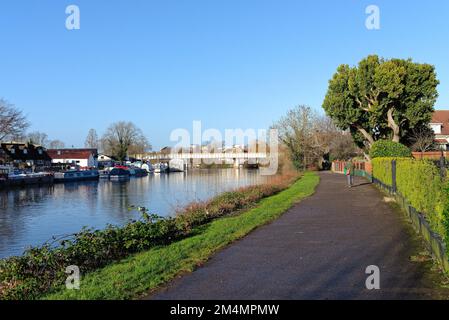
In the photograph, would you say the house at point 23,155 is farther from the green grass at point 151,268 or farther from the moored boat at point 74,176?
the green grass at point 151,268

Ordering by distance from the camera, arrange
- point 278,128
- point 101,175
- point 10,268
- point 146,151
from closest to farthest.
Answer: point 10,268 → point 278,128 → point 101,175 → point 146,151

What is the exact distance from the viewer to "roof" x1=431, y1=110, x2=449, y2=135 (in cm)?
6491

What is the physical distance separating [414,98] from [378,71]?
4.23 metres

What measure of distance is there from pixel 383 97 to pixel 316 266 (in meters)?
37.6

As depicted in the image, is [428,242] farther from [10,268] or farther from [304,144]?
[304,144]

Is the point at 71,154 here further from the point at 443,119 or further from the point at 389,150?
the point at 389,150

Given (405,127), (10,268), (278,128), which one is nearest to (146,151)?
(278,128)

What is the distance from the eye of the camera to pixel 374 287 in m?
6.73

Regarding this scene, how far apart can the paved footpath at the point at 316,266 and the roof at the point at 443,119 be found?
190ft

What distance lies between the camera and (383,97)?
42312 mm

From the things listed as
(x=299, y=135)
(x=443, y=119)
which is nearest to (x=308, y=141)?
(x=299, y=135)

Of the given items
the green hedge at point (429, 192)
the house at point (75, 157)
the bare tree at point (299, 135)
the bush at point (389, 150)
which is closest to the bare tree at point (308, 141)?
the bare tree at point (299, 135)

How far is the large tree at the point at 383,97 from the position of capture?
41.1m

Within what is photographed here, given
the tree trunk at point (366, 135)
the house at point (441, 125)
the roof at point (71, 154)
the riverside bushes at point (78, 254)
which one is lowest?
the riverside bushes at point (78, 254)
